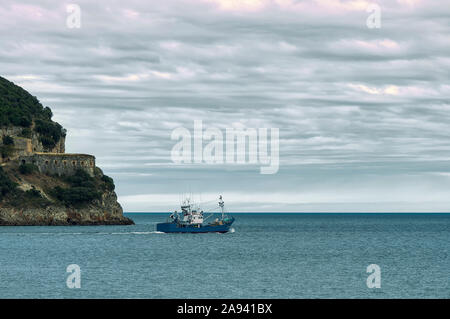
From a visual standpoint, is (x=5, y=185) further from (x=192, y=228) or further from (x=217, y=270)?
(x=217, y=270)

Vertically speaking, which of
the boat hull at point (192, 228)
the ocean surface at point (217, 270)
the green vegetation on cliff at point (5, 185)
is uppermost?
the green vegetation on cliff at point (5, 185)

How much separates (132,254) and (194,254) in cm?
832

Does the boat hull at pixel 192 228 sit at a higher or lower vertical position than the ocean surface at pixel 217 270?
higher

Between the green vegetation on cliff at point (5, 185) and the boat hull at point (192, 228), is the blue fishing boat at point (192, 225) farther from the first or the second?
the green vegetation on cliff at point (5, 185)

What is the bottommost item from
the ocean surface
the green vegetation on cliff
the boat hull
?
the ocean surface

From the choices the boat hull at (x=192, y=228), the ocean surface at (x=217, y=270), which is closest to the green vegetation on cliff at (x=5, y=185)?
the boat hull at (x=192, y=228)

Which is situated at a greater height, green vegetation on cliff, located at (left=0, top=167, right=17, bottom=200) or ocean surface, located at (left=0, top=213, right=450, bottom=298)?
green vegetation on cliff, located at (left=0, top=167, right=17, bottom=200)

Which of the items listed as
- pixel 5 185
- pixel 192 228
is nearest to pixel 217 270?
pixel 192 228

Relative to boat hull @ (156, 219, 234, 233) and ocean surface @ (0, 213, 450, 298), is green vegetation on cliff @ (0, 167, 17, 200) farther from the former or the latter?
ocean surface @ (0, 213, 450, 298)

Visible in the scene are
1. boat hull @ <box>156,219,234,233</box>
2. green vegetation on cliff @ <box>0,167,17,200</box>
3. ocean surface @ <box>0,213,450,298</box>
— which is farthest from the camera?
green vegetation on cliff @ <box>0,167,17,200</box>

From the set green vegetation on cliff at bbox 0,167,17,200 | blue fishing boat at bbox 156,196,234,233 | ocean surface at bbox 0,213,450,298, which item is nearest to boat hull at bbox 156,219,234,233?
blue fishing boat at bbox 156,196,234,233

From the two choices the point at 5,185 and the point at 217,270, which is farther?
the point at 5,185

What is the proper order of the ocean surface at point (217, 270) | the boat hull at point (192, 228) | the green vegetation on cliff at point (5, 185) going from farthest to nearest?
the green vegetation on cliff at point (5, 185), the boat hull at point (192, 228), the ocean surface at point (217, 270)

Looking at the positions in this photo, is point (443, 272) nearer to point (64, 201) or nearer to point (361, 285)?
point (361, 285)
